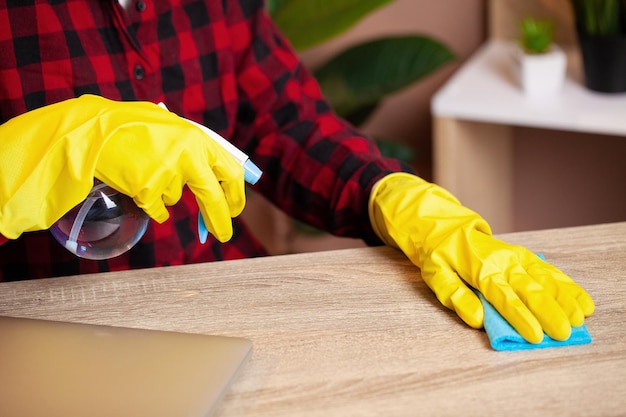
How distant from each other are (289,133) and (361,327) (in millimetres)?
543

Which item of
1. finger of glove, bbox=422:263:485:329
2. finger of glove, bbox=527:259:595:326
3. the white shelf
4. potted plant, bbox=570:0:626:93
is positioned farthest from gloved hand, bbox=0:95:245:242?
potted plant, bbox=570:0:626:93

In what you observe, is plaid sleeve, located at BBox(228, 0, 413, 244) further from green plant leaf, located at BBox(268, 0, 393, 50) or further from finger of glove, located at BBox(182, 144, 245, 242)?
green plant leaf, located at BBox(268, 0, 393, 50)

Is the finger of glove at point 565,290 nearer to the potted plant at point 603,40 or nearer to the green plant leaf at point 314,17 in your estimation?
the potted plant at point 603,40

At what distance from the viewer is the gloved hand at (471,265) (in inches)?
31.1

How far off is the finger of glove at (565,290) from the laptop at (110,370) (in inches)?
12.1

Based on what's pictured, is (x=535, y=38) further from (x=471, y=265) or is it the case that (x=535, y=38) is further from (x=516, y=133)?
(x=471, y=265)

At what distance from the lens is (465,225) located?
37.1 inches

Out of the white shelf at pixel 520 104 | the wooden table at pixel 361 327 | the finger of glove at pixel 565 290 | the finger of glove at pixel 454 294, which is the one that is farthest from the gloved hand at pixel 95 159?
the white shelf at pixel 520 104

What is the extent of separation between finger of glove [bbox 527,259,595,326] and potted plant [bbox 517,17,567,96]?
2.92 ft

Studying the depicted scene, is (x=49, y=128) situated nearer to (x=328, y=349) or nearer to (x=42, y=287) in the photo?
(x=42, y=287)

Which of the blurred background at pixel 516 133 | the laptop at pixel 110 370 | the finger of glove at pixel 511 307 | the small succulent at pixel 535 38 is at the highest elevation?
the laptop at pixel 110 370

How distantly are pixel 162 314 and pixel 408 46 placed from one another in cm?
120

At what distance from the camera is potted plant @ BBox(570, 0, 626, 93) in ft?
5.24

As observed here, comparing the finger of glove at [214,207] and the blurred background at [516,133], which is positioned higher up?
the finger of glove at [214,207]
